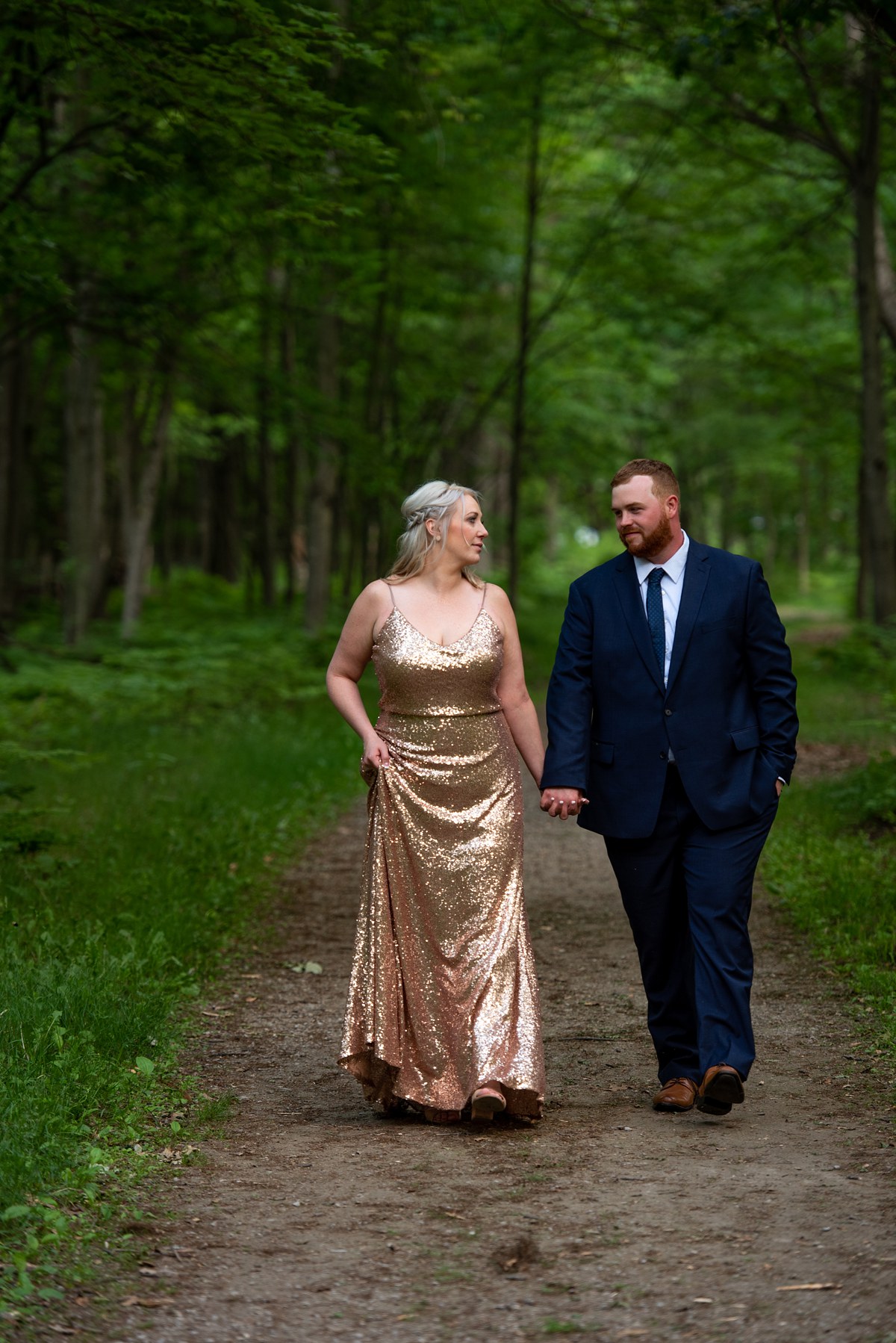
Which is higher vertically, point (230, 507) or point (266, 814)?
point (230, 507)

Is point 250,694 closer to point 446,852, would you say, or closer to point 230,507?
point 446,852

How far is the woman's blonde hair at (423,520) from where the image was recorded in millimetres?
5172

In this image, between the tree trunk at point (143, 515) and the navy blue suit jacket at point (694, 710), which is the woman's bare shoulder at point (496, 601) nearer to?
the navy blue suit jacket at point (694, 710)

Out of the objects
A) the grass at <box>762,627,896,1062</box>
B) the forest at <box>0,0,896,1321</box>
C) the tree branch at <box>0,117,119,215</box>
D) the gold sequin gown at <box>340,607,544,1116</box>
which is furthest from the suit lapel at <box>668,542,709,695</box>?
the tree branch at <box>0,117,119,215</box>

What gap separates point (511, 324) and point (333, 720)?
1262cm

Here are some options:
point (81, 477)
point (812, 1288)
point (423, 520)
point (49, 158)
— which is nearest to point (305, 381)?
point (81, 477)

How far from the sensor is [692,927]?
16.4 ft

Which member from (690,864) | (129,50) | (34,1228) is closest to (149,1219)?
(34,1228)

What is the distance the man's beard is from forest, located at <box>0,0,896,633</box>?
363 cm

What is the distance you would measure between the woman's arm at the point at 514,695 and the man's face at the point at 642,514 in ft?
1.69

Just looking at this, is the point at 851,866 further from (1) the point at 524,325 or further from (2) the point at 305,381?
(1) the point at 524,325

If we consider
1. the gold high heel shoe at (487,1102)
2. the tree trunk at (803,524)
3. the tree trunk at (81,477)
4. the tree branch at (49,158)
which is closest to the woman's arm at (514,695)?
the gold high heel shoe at (487,1102)

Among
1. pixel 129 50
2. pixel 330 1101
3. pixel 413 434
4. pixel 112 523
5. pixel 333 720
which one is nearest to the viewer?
pixel 330 1101

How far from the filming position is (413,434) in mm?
28969
